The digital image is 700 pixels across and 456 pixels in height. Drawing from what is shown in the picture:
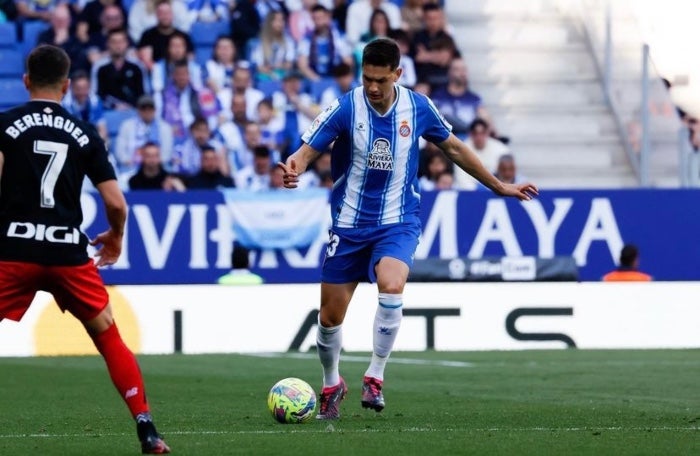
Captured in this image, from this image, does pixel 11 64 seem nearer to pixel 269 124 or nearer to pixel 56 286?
pixel 269 124

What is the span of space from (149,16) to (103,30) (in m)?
0.81

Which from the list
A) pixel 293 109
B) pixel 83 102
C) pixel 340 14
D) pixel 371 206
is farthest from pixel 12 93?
pixel 371 206

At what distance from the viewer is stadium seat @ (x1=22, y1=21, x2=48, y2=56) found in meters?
22.6

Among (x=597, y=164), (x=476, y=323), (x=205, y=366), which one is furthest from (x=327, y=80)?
(x=205, y=366)

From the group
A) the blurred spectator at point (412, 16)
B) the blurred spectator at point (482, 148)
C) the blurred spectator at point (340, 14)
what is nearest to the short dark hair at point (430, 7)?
the blurred spectator at point (412, 16)

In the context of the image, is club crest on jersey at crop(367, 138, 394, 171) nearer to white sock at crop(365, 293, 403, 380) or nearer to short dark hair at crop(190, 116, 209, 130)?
white sock at crop(365, 293, 403, 380)

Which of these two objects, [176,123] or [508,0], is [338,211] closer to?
[176,123]

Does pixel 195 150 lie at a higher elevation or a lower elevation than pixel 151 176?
higher

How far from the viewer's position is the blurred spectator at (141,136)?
2091 cm

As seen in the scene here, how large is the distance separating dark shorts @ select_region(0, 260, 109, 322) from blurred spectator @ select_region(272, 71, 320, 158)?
45.9 ft

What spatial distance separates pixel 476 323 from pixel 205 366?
3575 mm

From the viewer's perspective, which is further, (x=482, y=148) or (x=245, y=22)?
(x=245, y=22)

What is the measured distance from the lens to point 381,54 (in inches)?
359

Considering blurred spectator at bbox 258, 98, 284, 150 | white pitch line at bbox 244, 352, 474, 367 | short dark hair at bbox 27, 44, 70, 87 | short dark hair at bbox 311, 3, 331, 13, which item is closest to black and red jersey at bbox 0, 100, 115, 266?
short dark hair at bbox 27, 44, 70, 87
